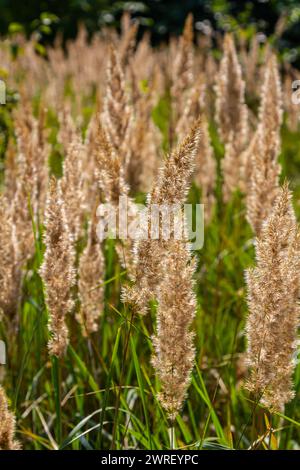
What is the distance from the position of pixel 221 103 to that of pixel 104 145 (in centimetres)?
154

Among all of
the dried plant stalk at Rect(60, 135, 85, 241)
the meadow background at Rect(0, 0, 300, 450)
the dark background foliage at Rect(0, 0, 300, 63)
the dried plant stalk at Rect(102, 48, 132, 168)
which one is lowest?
the meadow background at Rect(0, 0, 300, 450)

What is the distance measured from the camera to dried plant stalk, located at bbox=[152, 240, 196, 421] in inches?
64.5

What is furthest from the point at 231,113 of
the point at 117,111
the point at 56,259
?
the point at 56,259

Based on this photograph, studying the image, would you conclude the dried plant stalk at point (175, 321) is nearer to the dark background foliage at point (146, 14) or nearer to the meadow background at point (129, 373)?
the meadow background at point (129, 373)

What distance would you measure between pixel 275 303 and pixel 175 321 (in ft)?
0.86

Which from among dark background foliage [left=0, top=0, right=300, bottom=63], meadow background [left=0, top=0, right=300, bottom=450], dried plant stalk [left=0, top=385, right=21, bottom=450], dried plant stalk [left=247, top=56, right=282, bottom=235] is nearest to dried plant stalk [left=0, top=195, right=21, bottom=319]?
meadow background [left=0, top=0, right=300, bottom=450]

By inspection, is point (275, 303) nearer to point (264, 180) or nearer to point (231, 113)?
point (264, 180)

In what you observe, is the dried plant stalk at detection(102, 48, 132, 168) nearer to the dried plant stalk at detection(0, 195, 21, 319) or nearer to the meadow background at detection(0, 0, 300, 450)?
the meadow background at detection(0, 0, 300, 450)

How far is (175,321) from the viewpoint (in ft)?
5.49

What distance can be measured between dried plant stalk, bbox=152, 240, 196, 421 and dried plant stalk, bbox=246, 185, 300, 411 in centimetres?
18

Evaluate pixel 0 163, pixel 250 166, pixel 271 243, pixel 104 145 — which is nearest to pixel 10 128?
pixel 0 163

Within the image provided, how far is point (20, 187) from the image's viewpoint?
2580 millimetres

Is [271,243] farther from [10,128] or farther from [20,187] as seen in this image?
[10,128]

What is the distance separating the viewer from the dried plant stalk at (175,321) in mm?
1639
